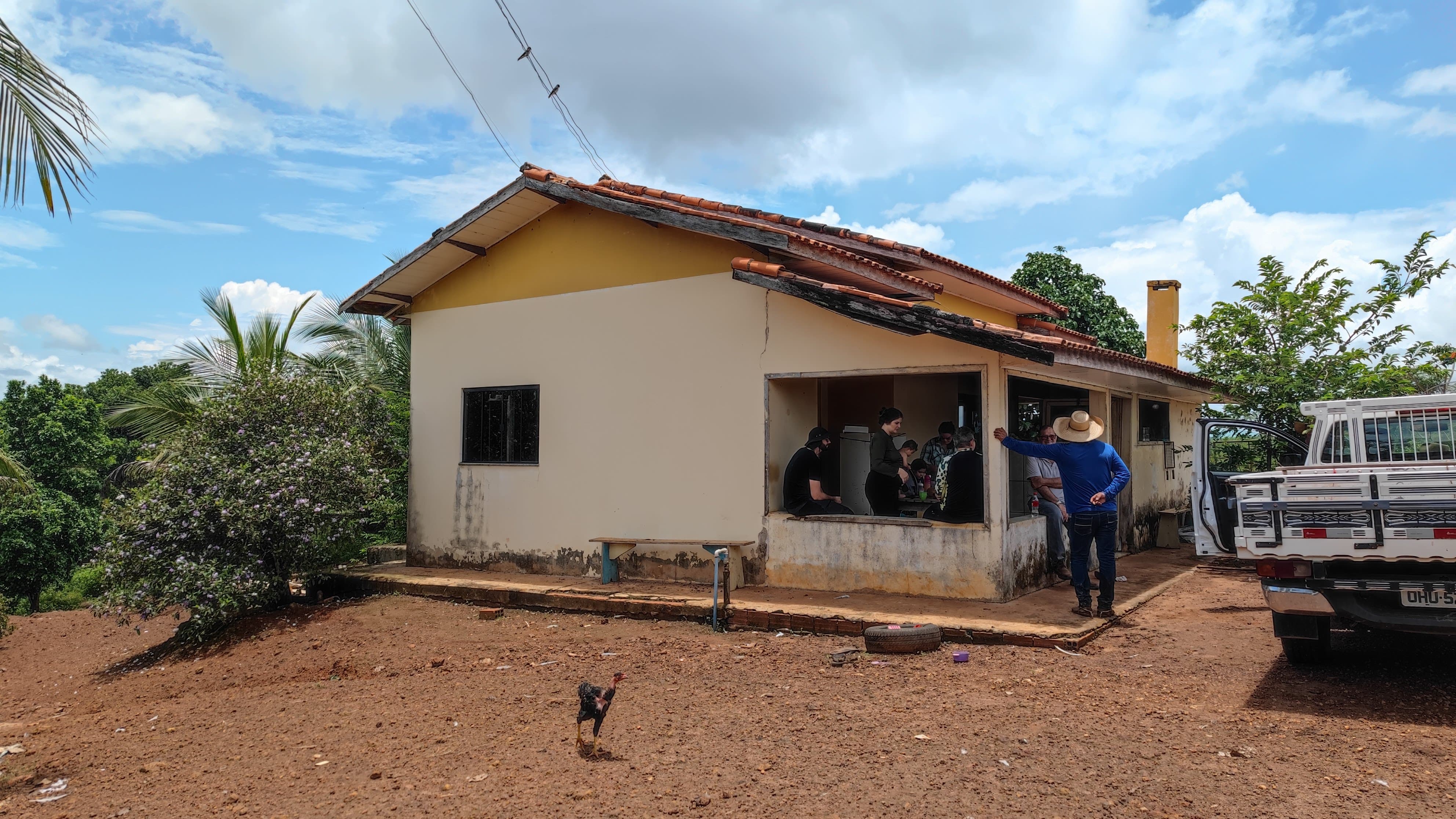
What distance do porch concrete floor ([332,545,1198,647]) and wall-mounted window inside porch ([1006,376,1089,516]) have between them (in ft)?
4.54

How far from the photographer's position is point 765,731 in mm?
5004

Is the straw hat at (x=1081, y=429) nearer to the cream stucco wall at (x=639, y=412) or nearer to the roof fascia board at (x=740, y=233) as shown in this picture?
the cream stucco wall at (x=639, y=412)

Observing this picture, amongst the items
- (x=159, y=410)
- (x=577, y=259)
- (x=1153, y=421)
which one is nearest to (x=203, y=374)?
(x=159, y=410)

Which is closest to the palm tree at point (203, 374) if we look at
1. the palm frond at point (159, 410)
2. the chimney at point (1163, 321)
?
the palm frond at point (159, 410)

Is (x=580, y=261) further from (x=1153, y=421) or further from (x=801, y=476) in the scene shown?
(x=1153, y=421)

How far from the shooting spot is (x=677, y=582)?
30.3ft

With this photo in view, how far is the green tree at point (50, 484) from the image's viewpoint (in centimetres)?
1945

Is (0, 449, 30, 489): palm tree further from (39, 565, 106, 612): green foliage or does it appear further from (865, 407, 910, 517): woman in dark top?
Result: (39, 565, 106, 612): green foliage

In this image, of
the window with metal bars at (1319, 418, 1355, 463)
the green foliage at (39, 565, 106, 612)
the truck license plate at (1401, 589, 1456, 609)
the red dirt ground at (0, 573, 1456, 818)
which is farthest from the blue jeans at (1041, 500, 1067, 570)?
the green foliage at (39, 565, 106, 612)

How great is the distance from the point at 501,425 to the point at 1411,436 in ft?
28.4

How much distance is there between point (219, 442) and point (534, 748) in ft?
21.7

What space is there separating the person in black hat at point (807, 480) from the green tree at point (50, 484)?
1822cm

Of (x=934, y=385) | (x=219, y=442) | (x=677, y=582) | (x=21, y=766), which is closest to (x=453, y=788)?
(x=21, y=766)

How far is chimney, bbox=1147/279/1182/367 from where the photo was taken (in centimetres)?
1597
